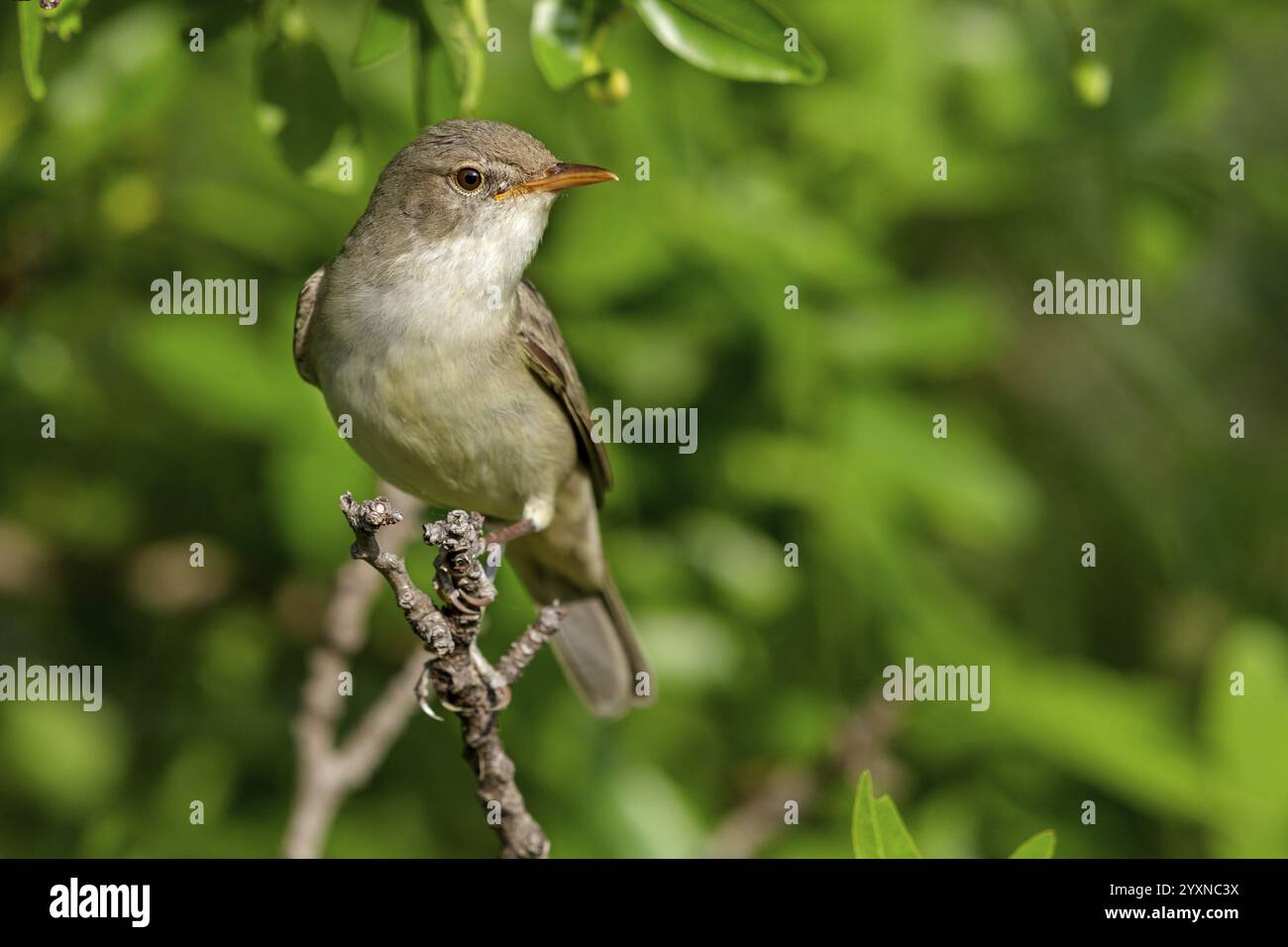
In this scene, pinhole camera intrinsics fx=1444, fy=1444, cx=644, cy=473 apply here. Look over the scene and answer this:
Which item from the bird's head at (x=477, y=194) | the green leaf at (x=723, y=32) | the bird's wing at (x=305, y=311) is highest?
the green leaf at (x=723, y=32)

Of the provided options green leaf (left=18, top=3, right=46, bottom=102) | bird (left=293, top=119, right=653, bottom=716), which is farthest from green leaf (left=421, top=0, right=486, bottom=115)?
green leaf (left=18, top=3, right=46, bottom=102)

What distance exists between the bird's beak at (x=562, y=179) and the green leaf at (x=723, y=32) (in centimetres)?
Result: 64

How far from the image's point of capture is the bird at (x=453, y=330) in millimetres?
3504

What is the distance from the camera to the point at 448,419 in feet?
11.6

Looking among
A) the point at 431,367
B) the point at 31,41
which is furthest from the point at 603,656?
the point at 31,41

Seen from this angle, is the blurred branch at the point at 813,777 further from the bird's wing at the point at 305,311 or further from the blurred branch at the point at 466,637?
the bird's wing at the point at 305,311

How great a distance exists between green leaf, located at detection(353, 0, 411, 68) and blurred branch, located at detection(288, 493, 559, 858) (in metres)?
0.88

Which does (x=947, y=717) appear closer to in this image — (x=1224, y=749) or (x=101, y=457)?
(x=1224, y=749)

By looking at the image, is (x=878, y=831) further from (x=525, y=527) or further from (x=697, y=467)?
(x=697, y=467)

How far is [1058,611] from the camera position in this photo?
18.3ft

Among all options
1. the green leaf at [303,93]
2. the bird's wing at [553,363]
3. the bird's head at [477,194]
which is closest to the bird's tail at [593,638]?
the bird's wing at [553,363]
